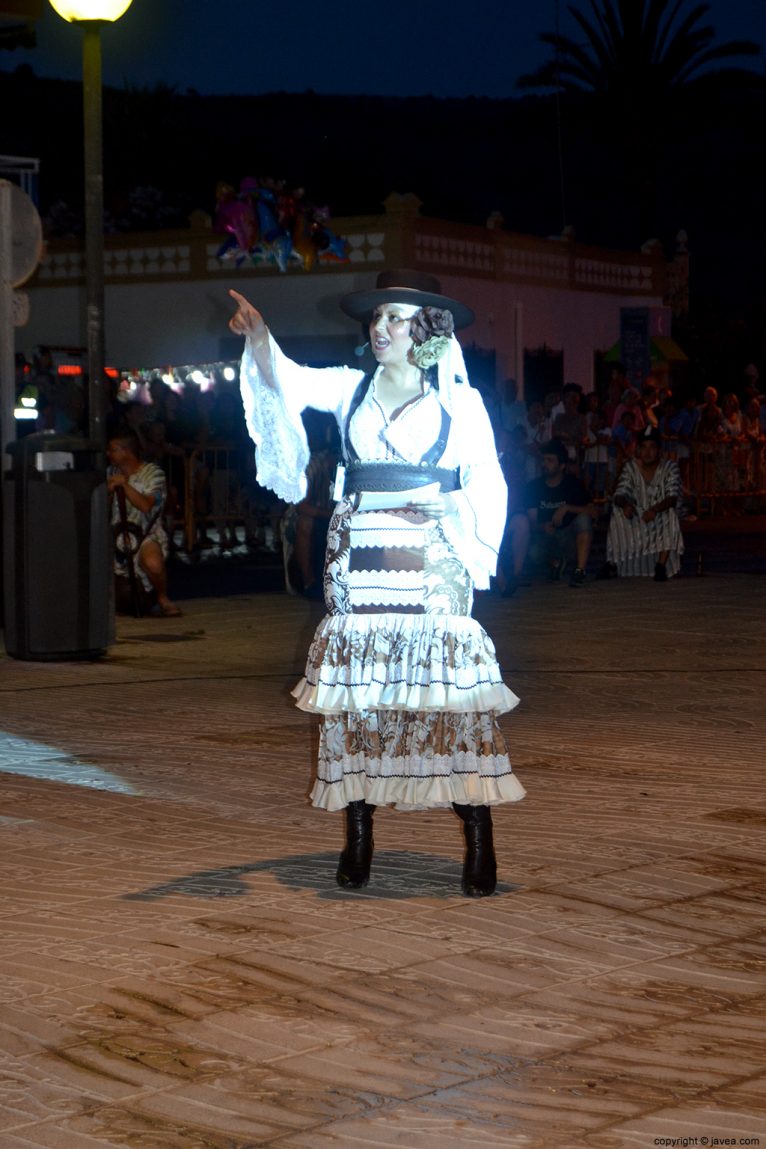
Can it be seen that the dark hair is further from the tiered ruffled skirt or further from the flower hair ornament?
the tiered ruffled skirt

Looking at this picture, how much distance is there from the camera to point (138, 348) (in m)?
33.7

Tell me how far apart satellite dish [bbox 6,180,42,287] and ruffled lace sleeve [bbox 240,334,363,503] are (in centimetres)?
682

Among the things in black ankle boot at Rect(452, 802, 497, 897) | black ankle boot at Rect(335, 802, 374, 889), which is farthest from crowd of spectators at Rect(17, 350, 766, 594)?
black ankle boot at Rect(452, 802, 497, 897)

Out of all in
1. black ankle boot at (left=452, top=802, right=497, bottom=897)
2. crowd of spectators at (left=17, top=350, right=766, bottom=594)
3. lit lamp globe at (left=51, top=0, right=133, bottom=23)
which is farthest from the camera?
crowd of spectators at (left=17, top=350, right=766, bottom=594)

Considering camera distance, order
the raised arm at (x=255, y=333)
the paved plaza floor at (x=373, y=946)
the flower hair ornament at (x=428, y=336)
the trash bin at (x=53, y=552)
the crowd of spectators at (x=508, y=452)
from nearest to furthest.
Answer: the paved plaza floor at (x=373, y=946) < the flower hair ornament at (x=428, y=336) < the raised arm at (x=255, y=333) < the trash bin at (x=53, y=552) < the crowd of spectators at (x=508, y=452)

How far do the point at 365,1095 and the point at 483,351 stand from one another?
28.6 meters

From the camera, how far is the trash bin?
42.1ft

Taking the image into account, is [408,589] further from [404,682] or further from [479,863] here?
[479,863]

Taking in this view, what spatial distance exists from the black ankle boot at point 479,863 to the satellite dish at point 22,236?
26.0 feet

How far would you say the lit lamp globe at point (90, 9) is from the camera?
12.7m

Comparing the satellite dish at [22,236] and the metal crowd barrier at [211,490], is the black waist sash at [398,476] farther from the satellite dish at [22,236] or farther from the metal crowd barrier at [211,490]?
the metal crowd barrier at [211,490]

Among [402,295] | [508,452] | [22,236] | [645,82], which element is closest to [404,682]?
[402,295]

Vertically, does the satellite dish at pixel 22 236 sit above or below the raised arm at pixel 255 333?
above

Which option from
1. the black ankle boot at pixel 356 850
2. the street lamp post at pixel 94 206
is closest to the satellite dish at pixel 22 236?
the street lamp post at pixel 94 206
